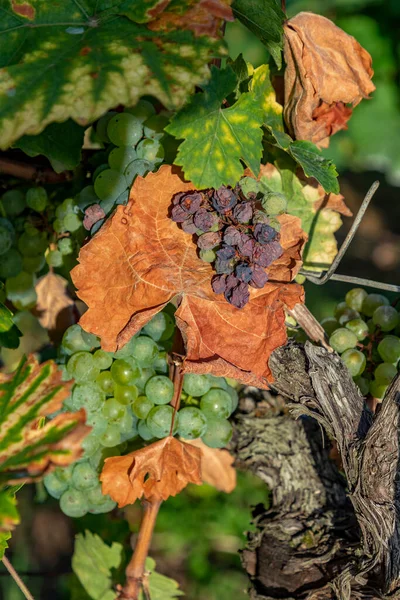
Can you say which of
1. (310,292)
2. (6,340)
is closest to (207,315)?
(6,340)

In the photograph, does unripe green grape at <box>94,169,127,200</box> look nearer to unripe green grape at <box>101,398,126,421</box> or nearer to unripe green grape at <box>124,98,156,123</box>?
unripe green grape at <box>124,98,156,123</box>

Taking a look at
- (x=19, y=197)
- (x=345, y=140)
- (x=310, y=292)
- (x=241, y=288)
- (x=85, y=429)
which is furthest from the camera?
(x=310, y=292)

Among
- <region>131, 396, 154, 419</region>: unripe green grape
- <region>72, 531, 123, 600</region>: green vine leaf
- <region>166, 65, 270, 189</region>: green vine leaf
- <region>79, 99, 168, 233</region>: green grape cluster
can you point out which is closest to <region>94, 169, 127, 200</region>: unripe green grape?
<region>79, 99, 168, 233</region>: green grape cluster

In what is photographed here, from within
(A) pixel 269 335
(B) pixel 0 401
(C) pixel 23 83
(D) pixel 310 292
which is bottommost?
(D) pixel 310 292

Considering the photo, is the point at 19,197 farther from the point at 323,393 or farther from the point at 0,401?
the point at 323,393

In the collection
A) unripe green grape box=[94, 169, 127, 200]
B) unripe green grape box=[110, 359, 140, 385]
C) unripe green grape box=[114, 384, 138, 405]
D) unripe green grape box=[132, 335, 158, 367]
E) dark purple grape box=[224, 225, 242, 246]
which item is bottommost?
unripe green grape box=[114, 384, 138, 405]

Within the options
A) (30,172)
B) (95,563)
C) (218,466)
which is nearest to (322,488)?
(218,466)
